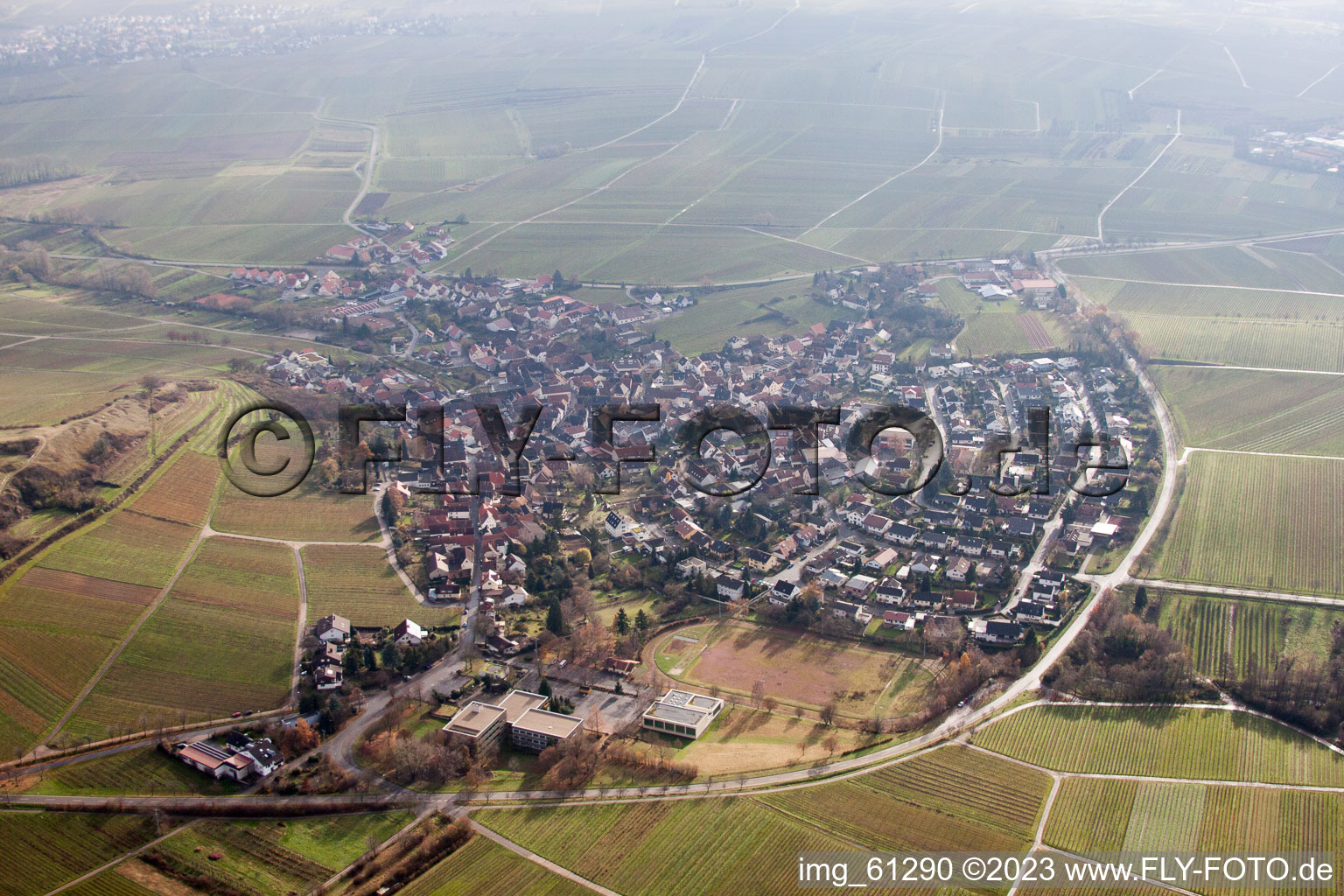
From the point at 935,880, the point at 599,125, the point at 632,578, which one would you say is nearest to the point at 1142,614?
the point at 935,880

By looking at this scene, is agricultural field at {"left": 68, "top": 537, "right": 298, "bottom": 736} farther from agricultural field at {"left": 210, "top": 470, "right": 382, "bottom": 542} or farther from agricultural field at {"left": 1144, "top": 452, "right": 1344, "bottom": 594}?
agricultural field at {"left": 1144, "top": 452, "right": 1344, "bottom": 594}

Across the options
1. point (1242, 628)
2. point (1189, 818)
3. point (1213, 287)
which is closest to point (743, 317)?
point (1213, 287)

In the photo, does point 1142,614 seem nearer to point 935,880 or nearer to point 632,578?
point 935,880

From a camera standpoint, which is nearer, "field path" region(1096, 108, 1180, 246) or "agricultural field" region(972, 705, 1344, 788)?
"agricultural field" region(972, 705, 1344, 788)

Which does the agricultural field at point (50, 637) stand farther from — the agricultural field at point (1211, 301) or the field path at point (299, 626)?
the agricultural field at point (1211, 301)

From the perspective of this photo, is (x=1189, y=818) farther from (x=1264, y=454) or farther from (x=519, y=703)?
(x=1264, y=454)

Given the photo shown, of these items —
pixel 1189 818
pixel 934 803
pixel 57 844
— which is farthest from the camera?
pixel 934 803

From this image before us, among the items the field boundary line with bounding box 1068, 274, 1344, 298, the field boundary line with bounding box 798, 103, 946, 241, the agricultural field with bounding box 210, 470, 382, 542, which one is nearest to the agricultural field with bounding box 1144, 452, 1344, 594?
the field boundary line with bounding box 1068, 274, 1344, 298

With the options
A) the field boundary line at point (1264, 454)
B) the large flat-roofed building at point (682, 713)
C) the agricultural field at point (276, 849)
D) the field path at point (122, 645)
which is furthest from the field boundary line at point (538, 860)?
the field boundary line at point (1264, 454)
